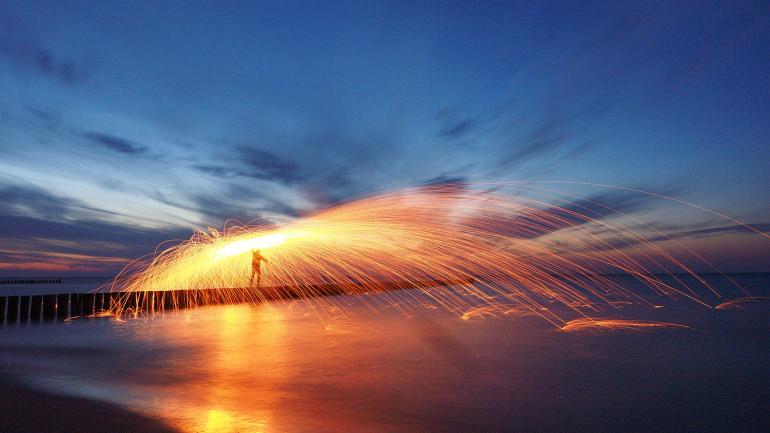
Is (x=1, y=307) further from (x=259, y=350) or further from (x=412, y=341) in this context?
(x=412, y=341)

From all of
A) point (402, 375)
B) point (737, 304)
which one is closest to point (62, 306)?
point (402, 375)

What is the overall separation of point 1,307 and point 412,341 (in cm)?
1370

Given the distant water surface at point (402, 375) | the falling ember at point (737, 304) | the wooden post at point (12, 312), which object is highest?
the wooden post at point (12, 312)

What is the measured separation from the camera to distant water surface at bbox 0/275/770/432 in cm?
653

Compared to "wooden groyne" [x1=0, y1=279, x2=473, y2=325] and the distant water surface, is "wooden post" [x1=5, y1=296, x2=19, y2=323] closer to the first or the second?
"wooden groyne" [x1=0, y1=279, x2=473, y2=325]

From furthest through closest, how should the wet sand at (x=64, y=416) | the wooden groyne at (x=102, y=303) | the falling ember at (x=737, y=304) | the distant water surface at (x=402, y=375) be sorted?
1. the falling ember at (x=737, y=304)
2. the wooden groyne at (x=102, y=303)
3. the distant water surface at (x=402, y=375)
4. the wet sand at (x=64, y=416)

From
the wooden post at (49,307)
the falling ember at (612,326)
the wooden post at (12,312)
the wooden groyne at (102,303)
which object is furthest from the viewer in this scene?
the wooden post at (49,307)

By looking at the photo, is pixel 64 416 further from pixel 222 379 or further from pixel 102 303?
pixel 102 303

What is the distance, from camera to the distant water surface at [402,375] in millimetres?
6527

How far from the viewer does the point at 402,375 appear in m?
9.05

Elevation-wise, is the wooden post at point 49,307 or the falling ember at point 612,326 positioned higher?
the wooden post at point 49,307

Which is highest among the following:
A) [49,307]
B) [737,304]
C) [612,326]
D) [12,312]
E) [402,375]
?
[49,307]

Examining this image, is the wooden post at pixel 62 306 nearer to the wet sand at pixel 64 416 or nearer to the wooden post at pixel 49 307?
the wooden post at pixel 49 307

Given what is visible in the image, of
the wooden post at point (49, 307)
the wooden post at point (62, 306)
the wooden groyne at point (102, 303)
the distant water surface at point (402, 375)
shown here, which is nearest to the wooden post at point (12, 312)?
the wooden groyne at point (102, 303)
